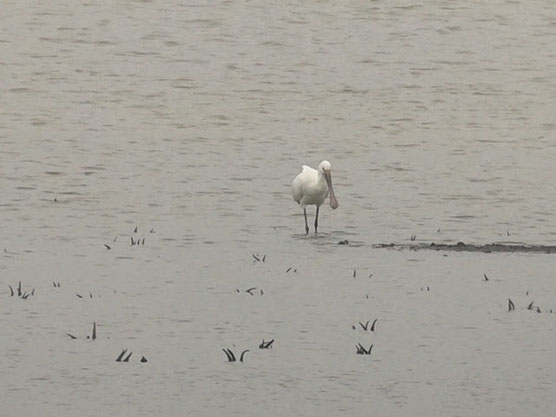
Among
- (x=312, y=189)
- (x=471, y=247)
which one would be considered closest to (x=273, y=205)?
(x=312, y=189)

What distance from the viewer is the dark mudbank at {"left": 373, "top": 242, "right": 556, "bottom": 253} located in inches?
587

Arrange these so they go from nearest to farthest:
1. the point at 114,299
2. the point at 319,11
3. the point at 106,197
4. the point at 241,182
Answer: the point at 114,299
the point at 106,197
the point at 241,182
the point at 319,11

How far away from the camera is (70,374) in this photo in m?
9.90

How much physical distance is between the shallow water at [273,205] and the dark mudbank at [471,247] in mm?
221

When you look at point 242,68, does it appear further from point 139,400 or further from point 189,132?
point 139,400

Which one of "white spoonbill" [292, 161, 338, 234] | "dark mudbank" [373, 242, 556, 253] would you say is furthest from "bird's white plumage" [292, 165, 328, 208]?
"dark mudbank" [373, 242, 556, 253]

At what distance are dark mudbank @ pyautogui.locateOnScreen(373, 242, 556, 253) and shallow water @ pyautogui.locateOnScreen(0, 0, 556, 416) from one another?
0.72 ft

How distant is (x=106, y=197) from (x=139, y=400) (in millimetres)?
9048

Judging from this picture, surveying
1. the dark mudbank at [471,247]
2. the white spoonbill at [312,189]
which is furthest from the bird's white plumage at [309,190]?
the dark mudbank at [471,247]

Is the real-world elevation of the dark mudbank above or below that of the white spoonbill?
above

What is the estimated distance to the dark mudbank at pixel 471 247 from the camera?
14898 mm

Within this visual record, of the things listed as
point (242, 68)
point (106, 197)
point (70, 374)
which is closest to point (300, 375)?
point (70, 374)

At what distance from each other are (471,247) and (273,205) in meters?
3.68

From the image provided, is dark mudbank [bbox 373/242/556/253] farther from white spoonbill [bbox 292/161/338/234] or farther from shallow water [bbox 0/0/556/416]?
white spoonbill [bbox 292/161/338/234]
